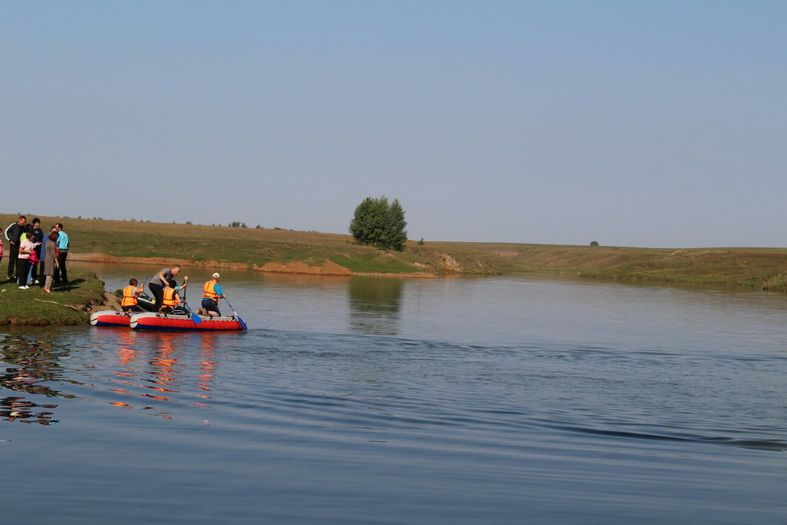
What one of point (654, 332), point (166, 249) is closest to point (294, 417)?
point (654, 332)

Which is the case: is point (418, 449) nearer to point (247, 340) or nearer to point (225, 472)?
point (225, 472)

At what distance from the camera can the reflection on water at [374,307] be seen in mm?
37069

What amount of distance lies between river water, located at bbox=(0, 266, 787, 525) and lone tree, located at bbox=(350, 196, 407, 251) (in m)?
82.7

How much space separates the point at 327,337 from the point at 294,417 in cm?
1540

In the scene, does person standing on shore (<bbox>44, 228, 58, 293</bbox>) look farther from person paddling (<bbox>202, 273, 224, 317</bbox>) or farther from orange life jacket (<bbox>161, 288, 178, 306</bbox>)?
person paddling (<bbox>202, 273, 224, 317</bbox>)

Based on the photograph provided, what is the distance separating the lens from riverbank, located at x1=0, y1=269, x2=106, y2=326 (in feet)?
95.0

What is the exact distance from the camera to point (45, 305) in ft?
Answer: 99.6

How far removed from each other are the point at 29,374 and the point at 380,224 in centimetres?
9867

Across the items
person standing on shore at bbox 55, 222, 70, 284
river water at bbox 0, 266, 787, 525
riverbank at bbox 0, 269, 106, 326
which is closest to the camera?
river water at bbox 0, 266, 787, 525

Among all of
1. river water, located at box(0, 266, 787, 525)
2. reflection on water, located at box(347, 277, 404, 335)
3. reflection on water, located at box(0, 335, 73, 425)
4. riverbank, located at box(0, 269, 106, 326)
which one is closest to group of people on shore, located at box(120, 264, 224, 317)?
riverbank, located at box(0, 269, 106, 326)

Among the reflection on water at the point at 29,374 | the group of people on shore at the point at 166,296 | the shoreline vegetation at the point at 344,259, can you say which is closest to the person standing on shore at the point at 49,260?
the group of people on shore at the point at 166,296

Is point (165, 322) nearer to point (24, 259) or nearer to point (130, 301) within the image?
point (130, 301)

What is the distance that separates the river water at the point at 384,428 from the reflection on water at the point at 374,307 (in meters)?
2.09

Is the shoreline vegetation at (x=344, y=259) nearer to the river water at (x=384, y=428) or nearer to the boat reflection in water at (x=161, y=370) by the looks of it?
the river water at (x=384, y=428)
